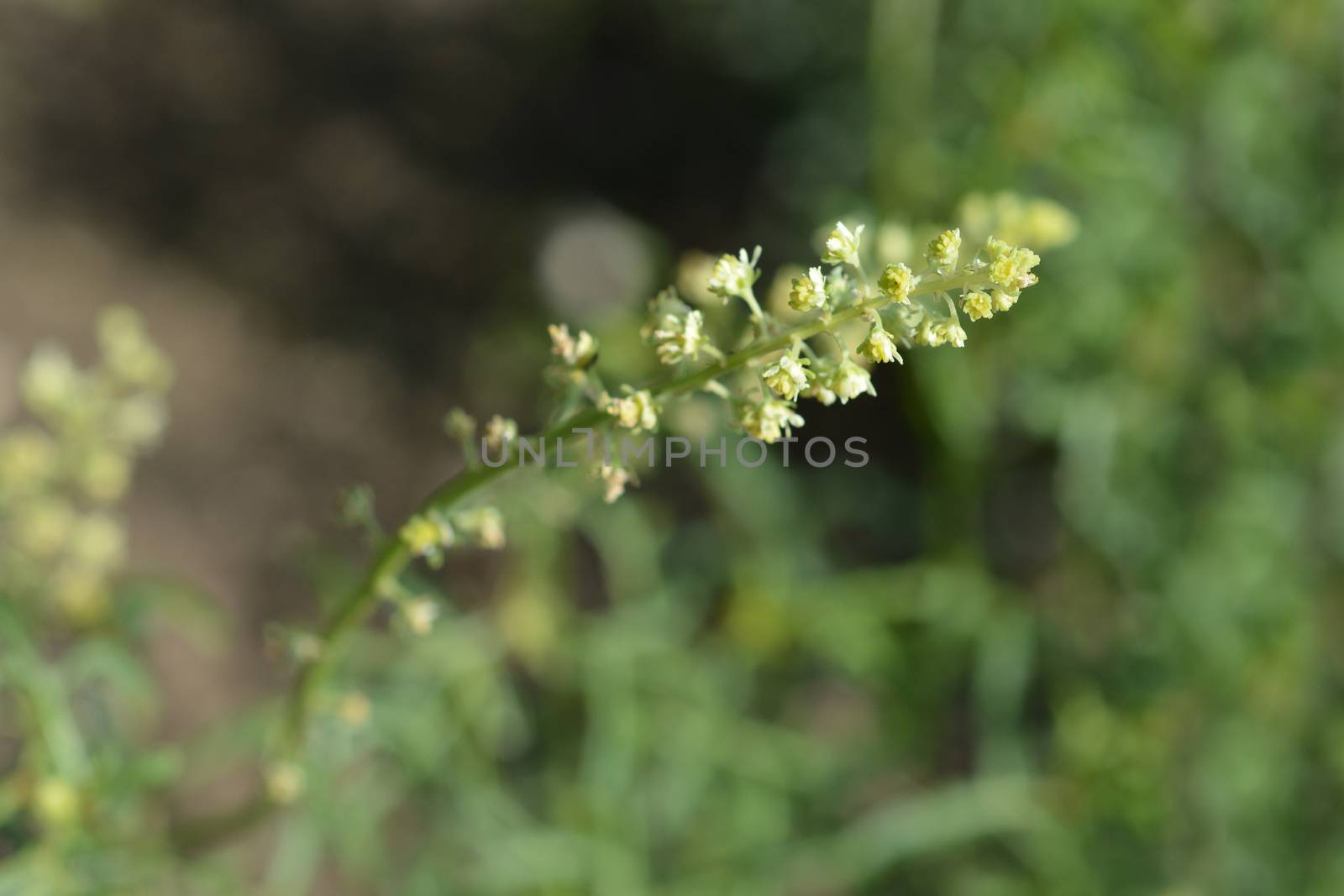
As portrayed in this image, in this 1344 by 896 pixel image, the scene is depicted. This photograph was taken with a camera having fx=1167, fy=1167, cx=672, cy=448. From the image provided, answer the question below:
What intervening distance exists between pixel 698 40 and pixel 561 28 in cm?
49

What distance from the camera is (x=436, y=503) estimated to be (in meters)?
1.22

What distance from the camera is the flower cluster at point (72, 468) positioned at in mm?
1827

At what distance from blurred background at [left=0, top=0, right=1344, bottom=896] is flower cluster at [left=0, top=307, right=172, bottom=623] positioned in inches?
1.4

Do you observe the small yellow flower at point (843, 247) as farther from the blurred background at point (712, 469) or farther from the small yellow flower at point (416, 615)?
the blurred background at point (712, 469)

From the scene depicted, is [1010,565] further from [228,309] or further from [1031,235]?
[228,309]

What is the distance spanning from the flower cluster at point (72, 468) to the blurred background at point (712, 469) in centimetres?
4

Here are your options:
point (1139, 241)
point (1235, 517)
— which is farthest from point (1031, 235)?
point (1235, 517)

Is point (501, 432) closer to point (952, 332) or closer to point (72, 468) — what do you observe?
point (952, 332)

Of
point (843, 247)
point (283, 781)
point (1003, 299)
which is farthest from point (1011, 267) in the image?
point (283, 781)

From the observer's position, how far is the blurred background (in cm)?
260

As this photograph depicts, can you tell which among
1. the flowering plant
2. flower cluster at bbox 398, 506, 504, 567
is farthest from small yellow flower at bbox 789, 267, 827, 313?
flower cluster at bbox 398, 506, 504, 567

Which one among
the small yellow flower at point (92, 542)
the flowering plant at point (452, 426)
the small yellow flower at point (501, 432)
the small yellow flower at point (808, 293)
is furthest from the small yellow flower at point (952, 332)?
the small yellow flower at point (92, 542)

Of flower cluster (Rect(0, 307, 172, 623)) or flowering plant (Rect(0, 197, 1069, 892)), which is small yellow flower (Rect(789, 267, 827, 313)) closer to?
flowering plant (Rect(0, 197, 1069, 892))

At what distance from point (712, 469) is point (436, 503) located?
1.73 metres
